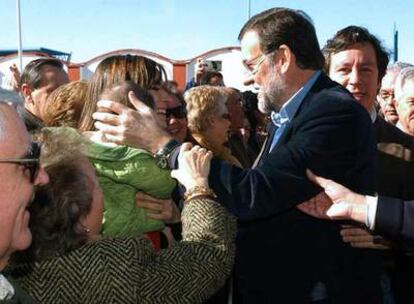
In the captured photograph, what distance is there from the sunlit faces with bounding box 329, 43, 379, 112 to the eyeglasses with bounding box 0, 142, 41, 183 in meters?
2.28

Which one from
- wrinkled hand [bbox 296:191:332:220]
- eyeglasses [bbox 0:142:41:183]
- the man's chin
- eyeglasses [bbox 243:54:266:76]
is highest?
eyeglasses [bbox 243:54:266:76]

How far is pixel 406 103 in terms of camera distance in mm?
3871

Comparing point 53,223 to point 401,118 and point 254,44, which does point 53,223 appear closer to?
point 254,44

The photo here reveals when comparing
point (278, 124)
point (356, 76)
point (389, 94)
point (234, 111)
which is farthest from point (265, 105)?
point (234, 111)

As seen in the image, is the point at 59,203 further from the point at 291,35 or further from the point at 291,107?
the point at 291,35

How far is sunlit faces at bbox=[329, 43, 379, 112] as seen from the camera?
3436 millimetres

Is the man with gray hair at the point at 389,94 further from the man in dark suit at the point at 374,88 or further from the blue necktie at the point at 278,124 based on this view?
the blue necktie at the point at 278,124

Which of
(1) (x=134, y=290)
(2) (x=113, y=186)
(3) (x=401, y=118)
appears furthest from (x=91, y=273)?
(3) (x=401, y=118)

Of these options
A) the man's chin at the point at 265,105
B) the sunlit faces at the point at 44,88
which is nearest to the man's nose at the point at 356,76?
the man's chin at the point at 265,105

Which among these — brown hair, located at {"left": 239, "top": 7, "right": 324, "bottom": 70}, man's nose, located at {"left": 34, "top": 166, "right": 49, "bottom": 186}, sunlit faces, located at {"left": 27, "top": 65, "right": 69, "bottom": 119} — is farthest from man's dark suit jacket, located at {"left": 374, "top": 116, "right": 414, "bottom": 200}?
sunlit faces, located at {"left": 27, "top": 65, "right": 69, "bottom": 119}

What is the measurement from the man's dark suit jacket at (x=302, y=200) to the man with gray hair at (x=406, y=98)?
1.41 meters

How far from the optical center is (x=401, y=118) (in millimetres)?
3982

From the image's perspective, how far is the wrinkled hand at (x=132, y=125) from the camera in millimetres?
2430

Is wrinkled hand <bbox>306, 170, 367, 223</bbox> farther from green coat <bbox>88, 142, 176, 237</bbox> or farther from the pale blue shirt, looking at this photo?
green coat <bbox>88, 142, 176, 237</bbox>
